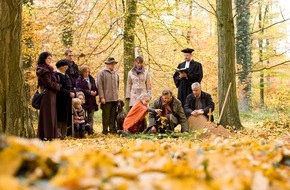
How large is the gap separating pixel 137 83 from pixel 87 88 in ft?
3.98

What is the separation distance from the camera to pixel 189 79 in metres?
11.3

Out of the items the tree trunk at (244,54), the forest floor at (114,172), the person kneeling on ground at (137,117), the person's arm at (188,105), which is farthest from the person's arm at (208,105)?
the tree trunk at (244,54)

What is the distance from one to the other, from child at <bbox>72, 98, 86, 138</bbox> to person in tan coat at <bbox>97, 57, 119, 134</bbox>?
1117 millimetres

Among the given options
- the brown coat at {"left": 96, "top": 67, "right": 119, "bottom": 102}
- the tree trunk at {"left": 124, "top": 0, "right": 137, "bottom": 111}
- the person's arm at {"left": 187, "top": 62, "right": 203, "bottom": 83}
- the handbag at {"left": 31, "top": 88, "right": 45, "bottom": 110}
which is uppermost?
the tree trunk at {"left": 124, "top": 0, "right": 137, "bottom": 111}

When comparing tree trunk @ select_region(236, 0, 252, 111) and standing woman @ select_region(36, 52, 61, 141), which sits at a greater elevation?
tree trunk @ select_region(236, 0, 252, 111)

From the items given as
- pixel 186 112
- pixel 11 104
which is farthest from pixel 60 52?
pixel 11 104

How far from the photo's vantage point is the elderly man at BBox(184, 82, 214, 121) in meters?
10.6

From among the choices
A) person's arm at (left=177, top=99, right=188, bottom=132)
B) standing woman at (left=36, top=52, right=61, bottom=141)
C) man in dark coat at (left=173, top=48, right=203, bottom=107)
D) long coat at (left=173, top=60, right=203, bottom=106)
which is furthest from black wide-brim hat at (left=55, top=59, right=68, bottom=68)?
long coat at (left=173, top=60, right=203, bottom=106)

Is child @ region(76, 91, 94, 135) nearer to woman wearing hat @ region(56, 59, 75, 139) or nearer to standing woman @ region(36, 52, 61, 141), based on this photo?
woman wearing hat @ region(56, 59, 75, 139)

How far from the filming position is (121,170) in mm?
1893

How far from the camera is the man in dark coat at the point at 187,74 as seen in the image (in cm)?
1114

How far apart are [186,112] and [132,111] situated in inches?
46.1

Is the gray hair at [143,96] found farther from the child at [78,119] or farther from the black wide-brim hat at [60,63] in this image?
the black wide-brim hat at [60,63]

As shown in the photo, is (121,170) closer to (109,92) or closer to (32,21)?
(109,92)
